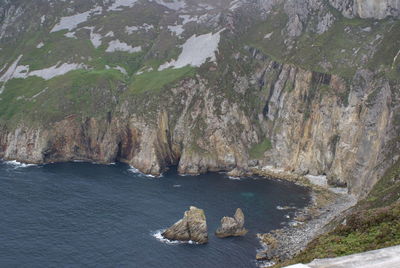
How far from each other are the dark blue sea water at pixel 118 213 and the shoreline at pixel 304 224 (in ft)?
8.25

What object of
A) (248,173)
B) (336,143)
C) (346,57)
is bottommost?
(248,173)

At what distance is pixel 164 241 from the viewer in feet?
281

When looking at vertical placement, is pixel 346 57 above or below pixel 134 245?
above

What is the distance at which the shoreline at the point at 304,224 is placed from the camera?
268ft

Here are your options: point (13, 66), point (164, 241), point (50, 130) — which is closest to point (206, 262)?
point (164, 241)

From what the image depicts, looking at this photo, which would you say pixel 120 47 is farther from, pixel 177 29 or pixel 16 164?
pixel 16 164

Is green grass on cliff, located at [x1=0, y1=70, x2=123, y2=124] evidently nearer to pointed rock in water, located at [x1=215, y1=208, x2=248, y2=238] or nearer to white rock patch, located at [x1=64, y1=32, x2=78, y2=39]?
white rock patch, located at [x1=64, y1=32, x2=78, y2=39]

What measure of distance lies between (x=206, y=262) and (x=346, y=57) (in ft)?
280

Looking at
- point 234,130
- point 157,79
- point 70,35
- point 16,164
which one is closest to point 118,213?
point 16,164

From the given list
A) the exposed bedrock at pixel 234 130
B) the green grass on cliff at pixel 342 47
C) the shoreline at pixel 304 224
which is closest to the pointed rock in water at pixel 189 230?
the shoreline at pixel 304 224

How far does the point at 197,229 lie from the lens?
86.9 metres

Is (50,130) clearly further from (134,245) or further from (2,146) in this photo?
(134,245)

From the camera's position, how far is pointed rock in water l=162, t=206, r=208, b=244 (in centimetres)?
8644

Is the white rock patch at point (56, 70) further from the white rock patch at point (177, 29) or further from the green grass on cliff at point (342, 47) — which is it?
the green grass on cliff at point (342, 47)
